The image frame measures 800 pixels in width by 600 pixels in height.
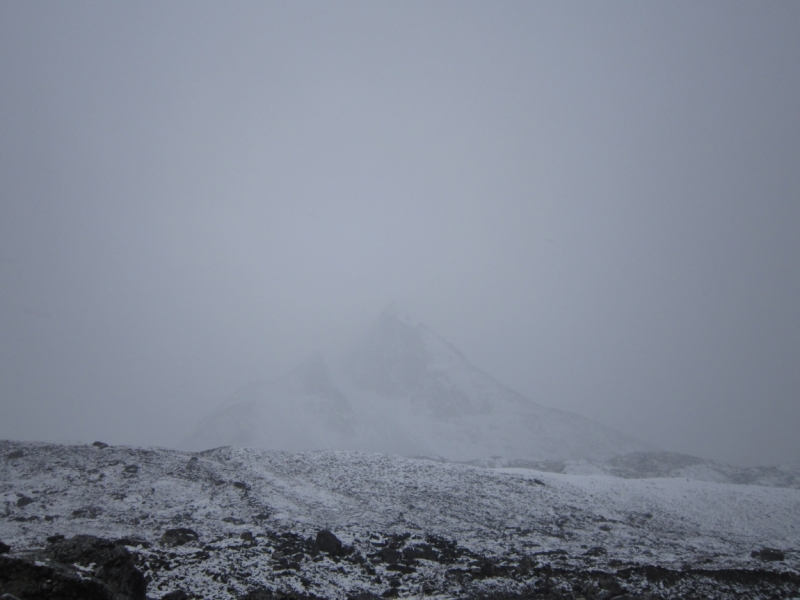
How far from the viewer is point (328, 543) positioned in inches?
558

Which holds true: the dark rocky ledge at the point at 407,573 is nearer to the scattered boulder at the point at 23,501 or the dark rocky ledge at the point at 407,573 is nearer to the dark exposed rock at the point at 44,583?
the dark exposed rock at the point at 44,583

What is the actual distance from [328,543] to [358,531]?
2.19 m

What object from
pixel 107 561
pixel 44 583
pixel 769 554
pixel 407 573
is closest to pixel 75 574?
pixel 44 583

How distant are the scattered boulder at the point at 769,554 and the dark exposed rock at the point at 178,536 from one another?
2324 centimetres

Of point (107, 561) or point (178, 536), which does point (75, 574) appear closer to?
point (107, 561)

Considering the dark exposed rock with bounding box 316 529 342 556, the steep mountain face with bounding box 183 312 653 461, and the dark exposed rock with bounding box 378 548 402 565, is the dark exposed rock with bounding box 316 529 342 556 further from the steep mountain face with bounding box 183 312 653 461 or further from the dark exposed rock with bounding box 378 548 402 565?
the steep mountain face with bounding box 183 312 653 461

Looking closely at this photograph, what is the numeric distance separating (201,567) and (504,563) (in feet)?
33.8

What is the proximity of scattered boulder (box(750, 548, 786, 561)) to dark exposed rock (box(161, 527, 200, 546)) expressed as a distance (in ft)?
76.2

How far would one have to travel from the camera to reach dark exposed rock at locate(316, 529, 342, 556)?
13901 mm

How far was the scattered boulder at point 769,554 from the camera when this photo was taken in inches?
655

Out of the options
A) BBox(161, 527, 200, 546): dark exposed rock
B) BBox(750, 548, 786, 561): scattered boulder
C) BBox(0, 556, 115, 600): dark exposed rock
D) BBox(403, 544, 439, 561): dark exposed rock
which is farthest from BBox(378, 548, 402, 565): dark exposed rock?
BBox(750, 548, 786, 561): scattered boulder

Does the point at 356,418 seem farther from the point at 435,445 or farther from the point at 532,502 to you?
the point at 532,502

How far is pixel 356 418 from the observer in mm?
107125

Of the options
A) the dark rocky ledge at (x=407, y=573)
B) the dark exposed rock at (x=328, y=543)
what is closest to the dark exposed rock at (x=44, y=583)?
the dark rocky ledge at (x=407, y=573)
